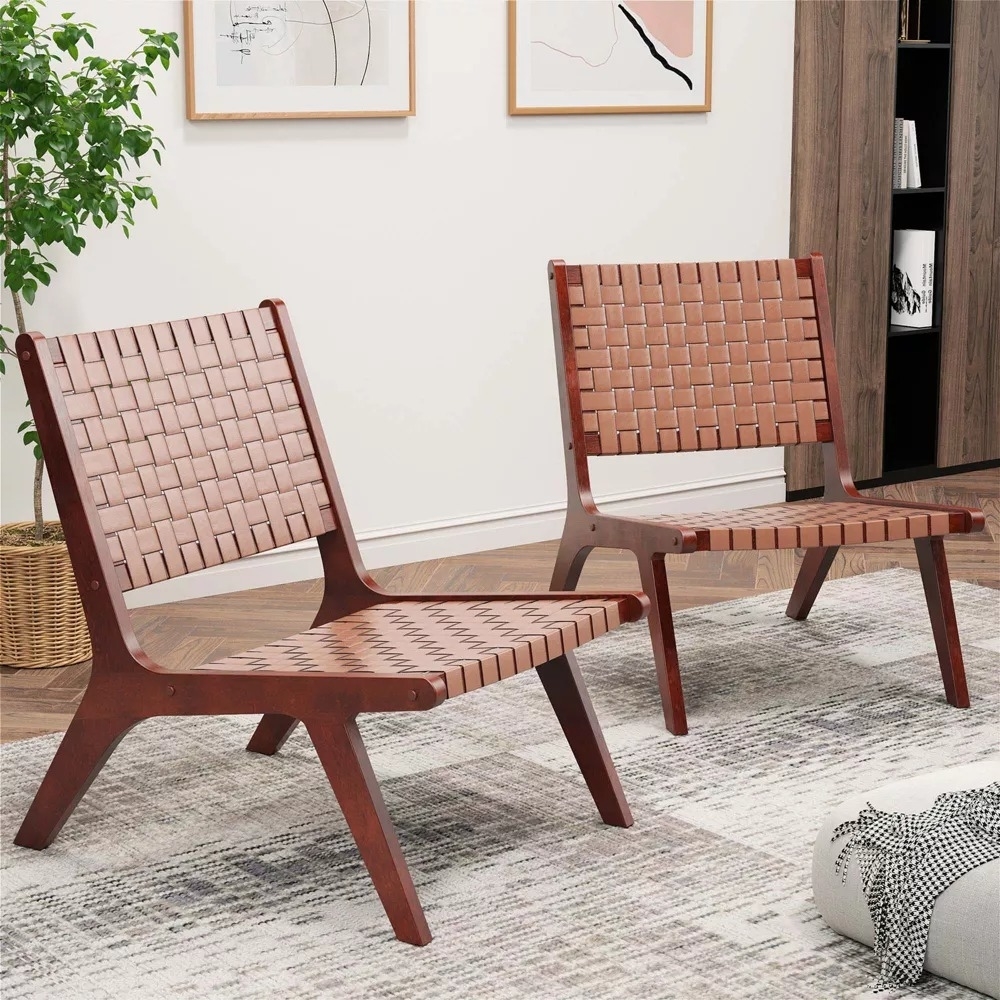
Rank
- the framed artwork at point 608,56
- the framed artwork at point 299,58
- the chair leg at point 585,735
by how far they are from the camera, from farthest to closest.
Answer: the framed artwork at point 608,56 < the framed artwork at point 299,58 < the chair leg at point 585,735

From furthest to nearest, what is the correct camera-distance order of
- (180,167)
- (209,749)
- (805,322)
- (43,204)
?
(180,167) → (805,322) → (43,204) → (209,749)

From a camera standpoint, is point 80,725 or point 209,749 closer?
point 80,725

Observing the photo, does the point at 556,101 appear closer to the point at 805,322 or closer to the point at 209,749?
the point at 805,322

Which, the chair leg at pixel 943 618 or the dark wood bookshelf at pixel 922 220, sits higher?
the dark wood bookshelf at pixel 922 220

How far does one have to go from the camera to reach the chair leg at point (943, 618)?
131 inches

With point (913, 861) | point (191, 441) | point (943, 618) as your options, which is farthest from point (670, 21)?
point (913, 861)

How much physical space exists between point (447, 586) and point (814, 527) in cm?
144

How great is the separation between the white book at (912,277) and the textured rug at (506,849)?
232cm

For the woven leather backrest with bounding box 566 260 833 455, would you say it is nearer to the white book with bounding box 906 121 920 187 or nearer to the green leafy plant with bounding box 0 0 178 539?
the green leafy plant with bounding box 0 0 178 539

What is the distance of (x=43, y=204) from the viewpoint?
3.48 meters

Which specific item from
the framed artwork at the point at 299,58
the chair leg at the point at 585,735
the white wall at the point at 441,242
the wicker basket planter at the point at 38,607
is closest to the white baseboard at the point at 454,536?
the white wall at the point at 441,242

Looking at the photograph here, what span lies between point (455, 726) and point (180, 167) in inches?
67.7

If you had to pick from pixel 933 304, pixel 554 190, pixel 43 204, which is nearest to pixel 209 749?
pixel 43 204

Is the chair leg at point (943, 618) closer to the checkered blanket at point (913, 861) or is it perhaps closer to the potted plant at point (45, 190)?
the checkered blanket at point (913, 861)
